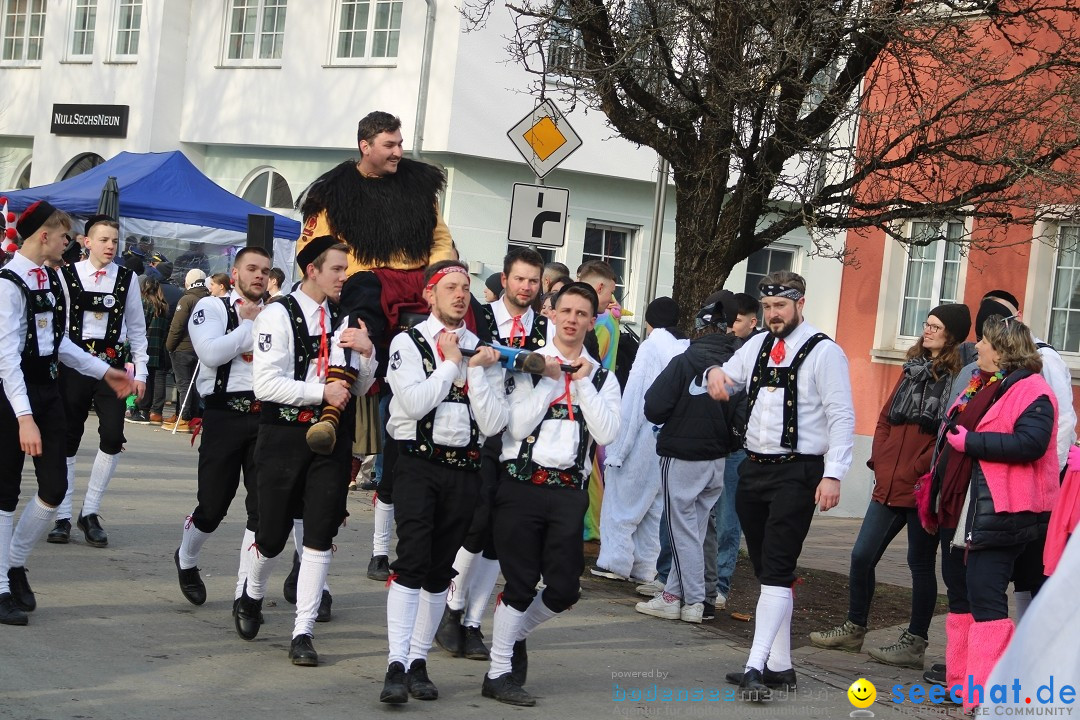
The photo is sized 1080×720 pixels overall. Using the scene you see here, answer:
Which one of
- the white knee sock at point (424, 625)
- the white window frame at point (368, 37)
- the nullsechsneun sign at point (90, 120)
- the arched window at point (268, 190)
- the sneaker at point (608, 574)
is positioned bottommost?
the sneaker at point (608, 574)

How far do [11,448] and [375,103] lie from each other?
16.6 meters

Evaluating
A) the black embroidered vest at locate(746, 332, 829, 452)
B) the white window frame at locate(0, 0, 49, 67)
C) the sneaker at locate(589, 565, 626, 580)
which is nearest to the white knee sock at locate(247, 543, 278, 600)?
the black embroidered vest at locate(746, 332, 829, 452)

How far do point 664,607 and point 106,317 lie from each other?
4.20 metres

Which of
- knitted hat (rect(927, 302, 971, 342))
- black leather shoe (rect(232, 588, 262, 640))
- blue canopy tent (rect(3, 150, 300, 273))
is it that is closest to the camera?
black leather shoe (rect(232, 588, 262, 640))

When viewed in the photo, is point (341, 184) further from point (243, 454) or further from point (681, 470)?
point (681, 470)

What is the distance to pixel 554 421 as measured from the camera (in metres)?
6.34

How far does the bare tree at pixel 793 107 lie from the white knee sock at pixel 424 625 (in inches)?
200

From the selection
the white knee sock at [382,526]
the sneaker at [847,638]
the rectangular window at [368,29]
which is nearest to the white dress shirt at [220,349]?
the white knee sock at [382,526]

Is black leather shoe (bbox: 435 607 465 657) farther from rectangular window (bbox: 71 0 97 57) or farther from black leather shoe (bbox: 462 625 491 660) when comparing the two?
rectangular window (bbox: 71 0 97 57)

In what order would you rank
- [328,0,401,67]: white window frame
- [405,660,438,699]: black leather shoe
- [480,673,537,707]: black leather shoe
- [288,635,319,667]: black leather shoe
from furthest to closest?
[328,0,401,67]: white window frame < [288,635,319,667]: black leather shoe < [480,673,537,707]: black leather shoe < [405,660,438,699]: black leather shoe

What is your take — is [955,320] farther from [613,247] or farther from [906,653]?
[613,247]

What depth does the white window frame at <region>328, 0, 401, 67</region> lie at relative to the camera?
22562 millimetres

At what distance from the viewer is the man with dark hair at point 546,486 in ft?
20.5

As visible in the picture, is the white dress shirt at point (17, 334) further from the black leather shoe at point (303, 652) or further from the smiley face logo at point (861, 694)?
the smiley face logo at point (861, 694)
